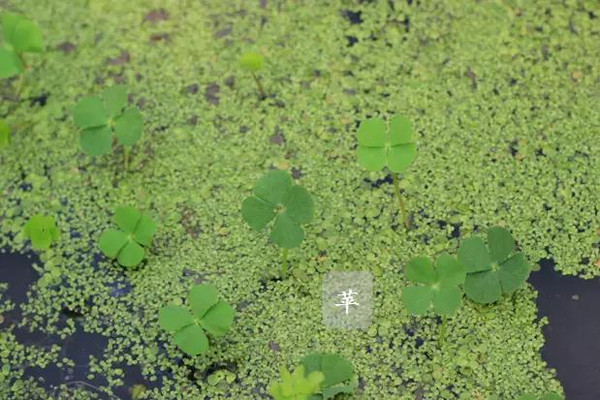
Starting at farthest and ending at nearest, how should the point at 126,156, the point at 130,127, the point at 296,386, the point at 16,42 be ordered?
the point at 16,42, the point at 126,156, the point at 130,127, the point at 296,386

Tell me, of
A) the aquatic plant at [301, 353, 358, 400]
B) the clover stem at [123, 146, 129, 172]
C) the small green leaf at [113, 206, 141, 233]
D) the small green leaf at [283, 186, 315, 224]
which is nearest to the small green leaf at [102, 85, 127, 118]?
the clover stem at [123, 146, 129, 172]

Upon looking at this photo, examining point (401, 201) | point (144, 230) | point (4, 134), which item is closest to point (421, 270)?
point (401, 201)

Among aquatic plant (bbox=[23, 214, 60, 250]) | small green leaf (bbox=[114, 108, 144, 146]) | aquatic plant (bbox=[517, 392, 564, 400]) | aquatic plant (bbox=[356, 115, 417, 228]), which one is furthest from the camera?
small green leaf (bbox=[114, 108, 144, 146])

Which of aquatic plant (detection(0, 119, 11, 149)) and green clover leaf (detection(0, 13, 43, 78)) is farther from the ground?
green clover leaf (detection(0, 13, 43, 78))

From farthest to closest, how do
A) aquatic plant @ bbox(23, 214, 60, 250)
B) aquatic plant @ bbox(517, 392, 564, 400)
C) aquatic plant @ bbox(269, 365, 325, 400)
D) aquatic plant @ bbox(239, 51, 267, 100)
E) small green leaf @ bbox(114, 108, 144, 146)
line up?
aquatic plant @ bbox(239, 51, 267, 100) → small green leaf @ bbox(114, 108, 144, 146) → aquatic plant @ bbox(23, 214, 60, 250) → aquatic plant @ bbox(517, 392, 564, 400) → aquatic plant @ bbox(269, 365, 325, 400)

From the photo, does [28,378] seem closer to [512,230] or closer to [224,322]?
[224,322]

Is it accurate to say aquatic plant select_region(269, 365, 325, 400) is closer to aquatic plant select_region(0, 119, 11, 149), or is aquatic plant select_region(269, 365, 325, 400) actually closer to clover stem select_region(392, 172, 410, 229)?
clover stem select_region(392, 172, 410, 229)

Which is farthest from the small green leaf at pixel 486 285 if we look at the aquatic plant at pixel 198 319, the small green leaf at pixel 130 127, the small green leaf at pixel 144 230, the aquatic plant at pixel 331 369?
the small green leaf at pixel 130 127

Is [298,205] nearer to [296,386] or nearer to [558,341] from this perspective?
[296,386]
